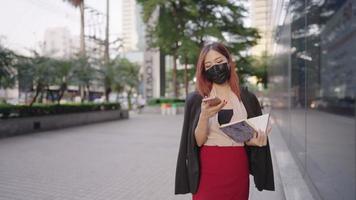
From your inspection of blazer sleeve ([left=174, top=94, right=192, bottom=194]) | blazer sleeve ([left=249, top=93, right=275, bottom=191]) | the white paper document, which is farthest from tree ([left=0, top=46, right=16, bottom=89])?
the white paper document

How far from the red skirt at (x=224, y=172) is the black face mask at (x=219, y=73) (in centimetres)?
45

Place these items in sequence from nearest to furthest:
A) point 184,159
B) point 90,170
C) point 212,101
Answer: point 212,101 → point 184,159 → point 90,170

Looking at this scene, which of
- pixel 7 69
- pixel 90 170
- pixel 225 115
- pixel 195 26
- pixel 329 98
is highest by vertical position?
pixel 195 26

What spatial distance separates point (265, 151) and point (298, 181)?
3721 millimetres

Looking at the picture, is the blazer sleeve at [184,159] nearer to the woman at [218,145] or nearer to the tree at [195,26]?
the woman at [218,145]

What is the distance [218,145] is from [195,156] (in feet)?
0.59

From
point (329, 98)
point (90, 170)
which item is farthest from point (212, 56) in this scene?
point (90, 170)

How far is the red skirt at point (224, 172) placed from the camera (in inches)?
104

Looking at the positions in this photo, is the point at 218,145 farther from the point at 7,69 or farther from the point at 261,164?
the point at 7,69

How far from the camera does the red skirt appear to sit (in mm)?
2635

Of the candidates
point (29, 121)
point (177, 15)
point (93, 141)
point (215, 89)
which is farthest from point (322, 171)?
point (177, 15)

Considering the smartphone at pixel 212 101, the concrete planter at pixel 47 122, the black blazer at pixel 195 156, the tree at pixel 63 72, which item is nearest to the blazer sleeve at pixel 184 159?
the black blazer at pixel 195 156

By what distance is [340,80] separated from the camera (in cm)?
414

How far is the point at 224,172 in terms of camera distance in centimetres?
264
